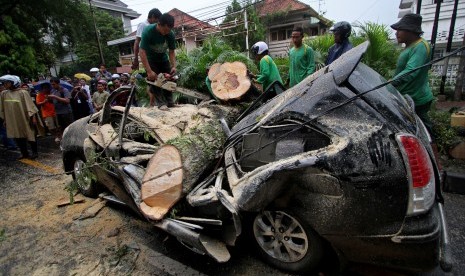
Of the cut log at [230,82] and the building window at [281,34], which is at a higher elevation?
the building window at [281,34]

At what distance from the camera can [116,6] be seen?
34.4 meters

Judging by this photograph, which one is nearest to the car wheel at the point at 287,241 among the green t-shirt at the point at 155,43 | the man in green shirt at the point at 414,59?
the man in green shirt at the point at 414,59

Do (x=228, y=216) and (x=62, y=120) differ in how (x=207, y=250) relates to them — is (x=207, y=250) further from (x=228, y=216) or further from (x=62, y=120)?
(x=62, y=120)

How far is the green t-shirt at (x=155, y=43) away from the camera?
4.71 metres

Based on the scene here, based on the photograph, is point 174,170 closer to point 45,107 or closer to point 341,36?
point 341,36

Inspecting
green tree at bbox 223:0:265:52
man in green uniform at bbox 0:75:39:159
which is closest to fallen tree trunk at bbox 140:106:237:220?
man in green uniform at bbox 0:75:39:159

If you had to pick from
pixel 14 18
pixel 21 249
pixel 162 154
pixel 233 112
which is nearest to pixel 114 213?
pixel 21 249

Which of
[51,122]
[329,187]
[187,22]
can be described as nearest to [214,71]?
[329,187]

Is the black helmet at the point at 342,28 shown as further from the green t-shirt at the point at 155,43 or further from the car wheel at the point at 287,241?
the car wheel at the point at 287,241

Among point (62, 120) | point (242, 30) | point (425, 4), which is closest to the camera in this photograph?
point (62, 120)

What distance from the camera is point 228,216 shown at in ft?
7.75

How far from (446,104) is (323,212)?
7361 mm

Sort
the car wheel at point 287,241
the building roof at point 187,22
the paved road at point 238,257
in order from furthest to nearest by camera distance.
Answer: the building roof at point 187,22, the paved road at point 238,257, the car wheel at point 287,241

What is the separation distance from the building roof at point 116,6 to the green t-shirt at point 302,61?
33.2 meters
